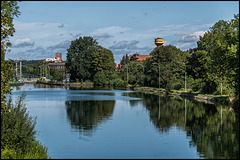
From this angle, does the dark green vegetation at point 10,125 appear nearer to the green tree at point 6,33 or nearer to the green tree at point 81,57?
the green tree at point 6,33

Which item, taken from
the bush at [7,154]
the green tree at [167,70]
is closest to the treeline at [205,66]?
the green tree at [167,70]

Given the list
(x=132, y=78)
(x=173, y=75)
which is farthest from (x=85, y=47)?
(x=173, y=75)

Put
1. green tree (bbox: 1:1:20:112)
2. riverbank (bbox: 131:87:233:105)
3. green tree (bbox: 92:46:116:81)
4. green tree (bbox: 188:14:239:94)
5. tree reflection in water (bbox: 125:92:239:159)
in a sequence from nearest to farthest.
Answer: green tree (bbox: 1:1:20:112), tree reflection in water (bbox: 125:92:239:159), green tree (bbox: 188:14:239:94), riverbank (bbox: 131:87:233:105), green tree (bbox: 92:46:116:81)

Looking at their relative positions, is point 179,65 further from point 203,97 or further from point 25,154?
point 25,154

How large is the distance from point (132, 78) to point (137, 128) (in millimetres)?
85433

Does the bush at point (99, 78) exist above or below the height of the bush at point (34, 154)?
above

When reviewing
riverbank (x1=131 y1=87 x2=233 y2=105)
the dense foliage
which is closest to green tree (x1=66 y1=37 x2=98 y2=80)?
the dense foliage

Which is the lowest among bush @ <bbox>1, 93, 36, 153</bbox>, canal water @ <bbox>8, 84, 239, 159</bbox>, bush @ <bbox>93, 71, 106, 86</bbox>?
canal water @ <bbox>8, 84, 239, 159</bbox>

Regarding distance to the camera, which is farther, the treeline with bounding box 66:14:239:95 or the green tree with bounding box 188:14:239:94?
the treeline with bounding box 66:14:239:95

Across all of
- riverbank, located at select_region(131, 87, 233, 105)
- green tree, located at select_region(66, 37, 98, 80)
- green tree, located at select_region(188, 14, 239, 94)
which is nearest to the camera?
green tree, located at select_region(188, 14, 239, 94)

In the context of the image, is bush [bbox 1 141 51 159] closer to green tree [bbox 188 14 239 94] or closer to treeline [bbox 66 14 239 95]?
treeline [bbox 66 14 239 95]

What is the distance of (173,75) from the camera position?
84938 mm

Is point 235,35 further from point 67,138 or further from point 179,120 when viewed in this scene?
point 67,138

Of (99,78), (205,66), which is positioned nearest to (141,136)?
(205,66)
